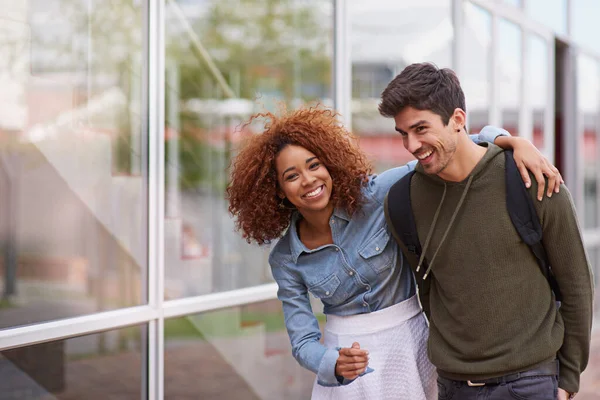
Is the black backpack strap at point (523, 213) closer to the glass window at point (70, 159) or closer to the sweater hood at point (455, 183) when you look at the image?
the sweater hood at point (455, 183)

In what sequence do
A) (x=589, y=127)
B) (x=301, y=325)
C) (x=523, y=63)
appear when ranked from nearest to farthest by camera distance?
1. (x=301, y=325)
2. (x=523, y=63)
3. (x=589, y=127)

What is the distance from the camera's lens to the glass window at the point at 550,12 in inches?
320

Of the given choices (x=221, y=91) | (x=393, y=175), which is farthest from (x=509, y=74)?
(x=393, y=175)

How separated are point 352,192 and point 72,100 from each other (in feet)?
5.49

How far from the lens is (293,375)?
4.88 m

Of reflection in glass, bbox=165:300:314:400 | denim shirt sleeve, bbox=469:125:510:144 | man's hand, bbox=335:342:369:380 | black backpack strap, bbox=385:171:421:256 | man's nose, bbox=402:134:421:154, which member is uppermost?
denim shirt sleeve, bbox=469:125:510:144

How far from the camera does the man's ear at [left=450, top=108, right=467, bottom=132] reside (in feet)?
7.45

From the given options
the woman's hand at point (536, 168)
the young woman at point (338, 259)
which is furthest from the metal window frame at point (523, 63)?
the woman's hand at point (536, 168)

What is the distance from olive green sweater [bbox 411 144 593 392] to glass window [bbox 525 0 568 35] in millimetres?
6163

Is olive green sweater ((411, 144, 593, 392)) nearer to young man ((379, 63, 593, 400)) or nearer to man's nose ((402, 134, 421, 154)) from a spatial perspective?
young man ((379, 63, 593, 400))

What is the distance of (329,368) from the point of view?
234cm

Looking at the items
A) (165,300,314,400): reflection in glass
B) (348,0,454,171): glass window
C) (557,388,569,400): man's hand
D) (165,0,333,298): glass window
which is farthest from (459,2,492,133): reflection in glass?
(557,388,569,400): man's hand

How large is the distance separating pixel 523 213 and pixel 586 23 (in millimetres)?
8501

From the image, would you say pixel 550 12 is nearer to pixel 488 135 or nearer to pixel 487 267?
pixel 488 135
